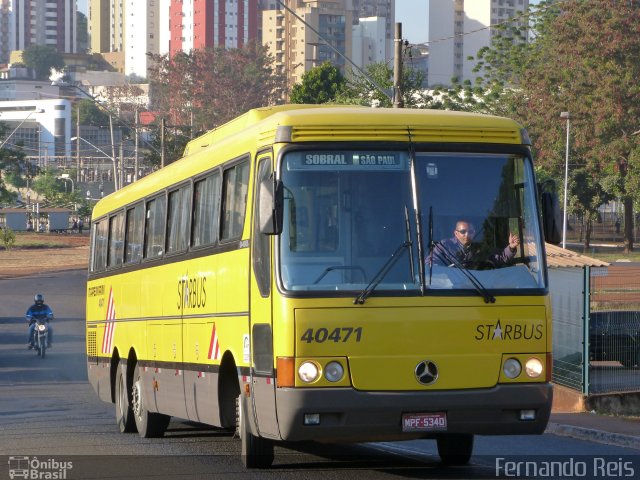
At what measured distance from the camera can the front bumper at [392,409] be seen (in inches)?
412

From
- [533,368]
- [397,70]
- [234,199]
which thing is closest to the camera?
[533,368]

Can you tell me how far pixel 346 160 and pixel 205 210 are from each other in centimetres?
264

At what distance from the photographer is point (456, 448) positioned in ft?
41.0

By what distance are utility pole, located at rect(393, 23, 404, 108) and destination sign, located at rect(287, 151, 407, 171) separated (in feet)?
51.9

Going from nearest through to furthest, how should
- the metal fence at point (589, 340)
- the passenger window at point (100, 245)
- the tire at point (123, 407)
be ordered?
the tire at point (123, 407) → the metal fence at point (589, 340) → the passenger window at point (100, 245)

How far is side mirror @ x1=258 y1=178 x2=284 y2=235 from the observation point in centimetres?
1040

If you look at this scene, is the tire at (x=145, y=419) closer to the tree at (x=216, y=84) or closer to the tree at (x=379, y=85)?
the tree at (x=379, y=85)

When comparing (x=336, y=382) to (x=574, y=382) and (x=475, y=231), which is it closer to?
(x=475, y=231)

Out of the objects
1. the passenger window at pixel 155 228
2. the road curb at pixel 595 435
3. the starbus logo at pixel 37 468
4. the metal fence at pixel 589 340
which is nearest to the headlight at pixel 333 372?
the starbus logo at pixel 37 468

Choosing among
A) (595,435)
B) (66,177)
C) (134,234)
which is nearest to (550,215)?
(595,435)

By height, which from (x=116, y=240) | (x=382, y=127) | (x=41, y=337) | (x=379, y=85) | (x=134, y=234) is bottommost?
(x=41, y=337)

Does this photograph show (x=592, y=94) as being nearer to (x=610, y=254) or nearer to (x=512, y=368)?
(x=610, y=254)

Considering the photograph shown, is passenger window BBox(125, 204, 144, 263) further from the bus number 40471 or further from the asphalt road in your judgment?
the bus number 40471

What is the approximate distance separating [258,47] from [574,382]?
147 metres
